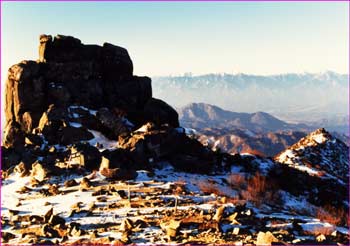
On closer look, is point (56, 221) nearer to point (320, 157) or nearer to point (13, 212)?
point (13, 212)

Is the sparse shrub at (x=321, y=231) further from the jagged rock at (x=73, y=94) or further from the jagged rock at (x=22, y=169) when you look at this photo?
the jagged rock at (x=73, y=94)

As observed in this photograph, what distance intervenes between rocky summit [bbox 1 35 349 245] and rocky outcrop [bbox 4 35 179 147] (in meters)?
0.11

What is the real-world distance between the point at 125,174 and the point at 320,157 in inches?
1391

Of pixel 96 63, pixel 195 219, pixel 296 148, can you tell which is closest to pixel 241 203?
pixel 195 219

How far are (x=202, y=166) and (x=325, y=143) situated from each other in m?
32.3

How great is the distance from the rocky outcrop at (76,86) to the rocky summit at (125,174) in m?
0.11

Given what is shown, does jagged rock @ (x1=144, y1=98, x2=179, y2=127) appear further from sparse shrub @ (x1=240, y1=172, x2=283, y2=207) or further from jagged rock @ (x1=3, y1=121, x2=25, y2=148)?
jagged rock @ (x1=3, y1=121, x2=25, y2=148)

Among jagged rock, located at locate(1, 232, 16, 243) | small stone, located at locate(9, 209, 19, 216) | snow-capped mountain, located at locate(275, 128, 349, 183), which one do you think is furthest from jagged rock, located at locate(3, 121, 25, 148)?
snow-capped mountain, located at locate(275, 128, 349, 183)

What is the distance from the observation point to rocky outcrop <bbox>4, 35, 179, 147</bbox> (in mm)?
39781

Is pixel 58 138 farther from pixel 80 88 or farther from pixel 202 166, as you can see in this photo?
pixel 202 166

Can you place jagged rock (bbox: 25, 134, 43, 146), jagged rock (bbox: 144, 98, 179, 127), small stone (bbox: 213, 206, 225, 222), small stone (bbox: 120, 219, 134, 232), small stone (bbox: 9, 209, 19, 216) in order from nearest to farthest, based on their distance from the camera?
small stone (bbox: 120, 219, 134, 232) < small stone (bbox: 213, 206, 225, 222) < small stone (bbox: 9, 209, 19, 216) < jagged rock (bbox: 25, 134, 43, 146) < jagged rock (bbox: 144, 98, 179, 127)

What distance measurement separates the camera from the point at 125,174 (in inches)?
1021

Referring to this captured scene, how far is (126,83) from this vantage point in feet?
145

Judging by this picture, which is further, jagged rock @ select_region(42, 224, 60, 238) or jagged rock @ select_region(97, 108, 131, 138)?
jagged rock @ select_region(97, 108, 131, 138)
